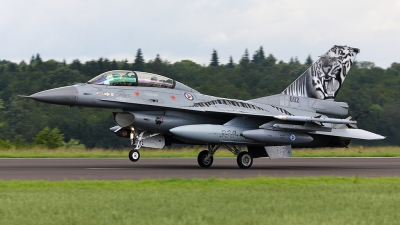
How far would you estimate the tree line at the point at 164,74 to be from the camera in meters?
56.9

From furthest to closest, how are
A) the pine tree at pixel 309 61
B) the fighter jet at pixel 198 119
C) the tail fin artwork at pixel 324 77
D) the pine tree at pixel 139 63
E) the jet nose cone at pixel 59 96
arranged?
the pine tree at pixel 309 61 → the pine tree at pixel 139 63 → the tail fin artwork at pixel 324 77 → the fighter jet at pixel 198 119 → the jet nose cone at pixel 59 96

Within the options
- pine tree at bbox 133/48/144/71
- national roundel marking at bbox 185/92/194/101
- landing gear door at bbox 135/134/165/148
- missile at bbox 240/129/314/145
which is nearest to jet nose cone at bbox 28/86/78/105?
landing gear door at bbox 135/134/165/148

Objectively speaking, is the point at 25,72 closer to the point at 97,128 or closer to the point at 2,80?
the point at 2,80

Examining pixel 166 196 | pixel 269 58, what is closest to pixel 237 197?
pixel 166 196

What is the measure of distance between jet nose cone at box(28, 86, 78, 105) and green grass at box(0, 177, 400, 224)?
490 cm

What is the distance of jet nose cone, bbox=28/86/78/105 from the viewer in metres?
18.1

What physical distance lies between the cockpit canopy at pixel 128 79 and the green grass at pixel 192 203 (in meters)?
6.05

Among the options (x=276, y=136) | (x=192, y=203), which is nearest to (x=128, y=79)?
(x=276, y=136)

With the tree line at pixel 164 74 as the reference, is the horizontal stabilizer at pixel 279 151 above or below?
below

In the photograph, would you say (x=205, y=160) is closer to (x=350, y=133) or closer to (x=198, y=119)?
(x=198, y=119)

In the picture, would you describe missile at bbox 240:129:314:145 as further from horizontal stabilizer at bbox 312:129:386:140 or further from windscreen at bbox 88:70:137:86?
windscreen at bbox 88:70:137:86

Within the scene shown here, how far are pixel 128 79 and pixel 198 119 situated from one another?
2554 millimetres

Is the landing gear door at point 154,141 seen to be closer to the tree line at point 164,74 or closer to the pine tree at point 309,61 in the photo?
the tree line at point 164,74

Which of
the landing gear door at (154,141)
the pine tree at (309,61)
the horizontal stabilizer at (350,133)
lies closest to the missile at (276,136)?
the horizontal stabilizer at (350,133)
